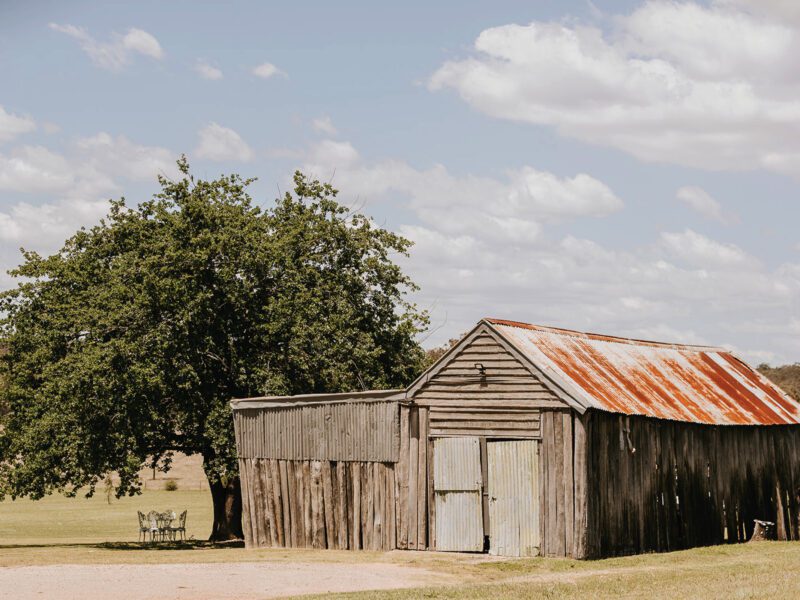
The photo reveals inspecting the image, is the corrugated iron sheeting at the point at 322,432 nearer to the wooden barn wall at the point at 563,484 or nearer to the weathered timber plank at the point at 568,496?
the wooden barn wall at the point at 563,484

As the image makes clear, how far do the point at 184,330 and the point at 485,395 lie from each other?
1050 centimetres

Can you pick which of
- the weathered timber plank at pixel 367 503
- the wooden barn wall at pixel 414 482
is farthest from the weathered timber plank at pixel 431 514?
the weathered timber plank at pixel 367 503

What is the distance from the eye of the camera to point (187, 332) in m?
32.4

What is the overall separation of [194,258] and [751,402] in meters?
16.5

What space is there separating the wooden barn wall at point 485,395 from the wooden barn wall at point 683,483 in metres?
1.43

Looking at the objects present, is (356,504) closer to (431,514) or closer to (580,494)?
(431,514)

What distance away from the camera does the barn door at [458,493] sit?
83.8 feet

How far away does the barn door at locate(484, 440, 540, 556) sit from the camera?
2488 centimetres

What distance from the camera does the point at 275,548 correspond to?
2856cm

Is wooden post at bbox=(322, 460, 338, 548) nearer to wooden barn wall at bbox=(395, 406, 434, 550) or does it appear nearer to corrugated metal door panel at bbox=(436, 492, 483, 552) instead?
wooden barn wall at bbox=(395, 406, 434, 550)

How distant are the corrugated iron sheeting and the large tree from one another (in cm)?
286

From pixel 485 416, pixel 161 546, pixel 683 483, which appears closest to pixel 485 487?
pixel 485 416

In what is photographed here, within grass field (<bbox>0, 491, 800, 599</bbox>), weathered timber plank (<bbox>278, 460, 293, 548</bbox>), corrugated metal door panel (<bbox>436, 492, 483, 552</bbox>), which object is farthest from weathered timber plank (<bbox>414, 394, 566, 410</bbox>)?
weathered timber plank (<bbox>278, 460, 293, 548</bbox>)

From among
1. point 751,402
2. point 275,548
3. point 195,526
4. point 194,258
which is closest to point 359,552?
point 275,548
